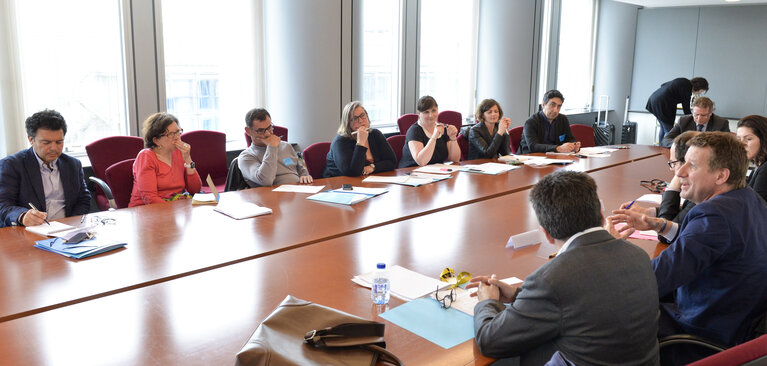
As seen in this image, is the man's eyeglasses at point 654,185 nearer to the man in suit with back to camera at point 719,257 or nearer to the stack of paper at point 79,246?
the man in suit with back to camera at point 719,257

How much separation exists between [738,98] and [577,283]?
1009 cm

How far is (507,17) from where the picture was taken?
27.4 feet

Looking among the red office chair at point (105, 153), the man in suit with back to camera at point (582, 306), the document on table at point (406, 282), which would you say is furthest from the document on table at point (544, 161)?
the man in suit with back to camera at point (582, 306)

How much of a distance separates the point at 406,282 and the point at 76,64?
13.2ft

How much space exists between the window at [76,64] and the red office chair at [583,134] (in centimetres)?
485

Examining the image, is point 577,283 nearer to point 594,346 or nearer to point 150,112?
point 594,346

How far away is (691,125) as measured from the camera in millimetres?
5922

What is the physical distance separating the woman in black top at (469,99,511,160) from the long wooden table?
4.44ft

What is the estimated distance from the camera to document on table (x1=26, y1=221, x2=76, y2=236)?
2.73 metres

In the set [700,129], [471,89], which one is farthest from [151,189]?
[471,89]

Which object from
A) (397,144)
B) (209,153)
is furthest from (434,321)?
(209,153)

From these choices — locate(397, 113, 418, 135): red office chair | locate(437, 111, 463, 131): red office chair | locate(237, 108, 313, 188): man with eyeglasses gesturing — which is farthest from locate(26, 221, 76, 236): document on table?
locate(437, 111, 463, 131): red office chair

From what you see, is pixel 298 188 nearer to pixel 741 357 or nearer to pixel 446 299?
pixel 446 299

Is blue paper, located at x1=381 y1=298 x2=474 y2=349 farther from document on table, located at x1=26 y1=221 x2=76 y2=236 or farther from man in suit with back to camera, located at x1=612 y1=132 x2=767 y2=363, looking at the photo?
document on table, located at x1=26 y1=221 x2=76 y2=236
